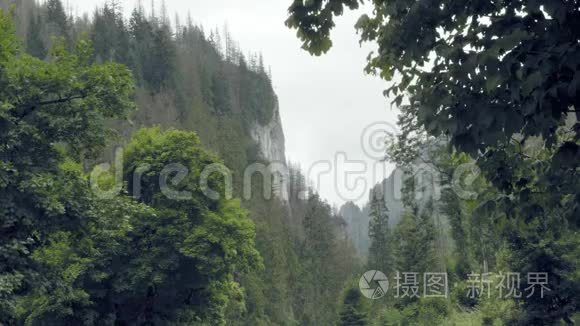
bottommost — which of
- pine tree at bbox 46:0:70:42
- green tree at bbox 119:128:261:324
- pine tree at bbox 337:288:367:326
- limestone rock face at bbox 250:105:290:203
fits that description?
pine tree at bbox 337:288:367:326

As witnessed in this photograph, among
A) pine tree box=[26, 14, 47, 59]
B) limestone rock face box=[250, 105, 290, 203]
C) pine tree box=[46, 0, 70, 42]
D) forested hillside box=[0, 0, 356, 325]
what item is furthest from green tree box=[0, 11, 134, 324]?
limestone rock face box=[250, 105, 290, 203]

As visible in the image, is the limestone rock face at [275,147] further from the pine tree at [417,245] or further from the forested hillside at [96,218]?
the pine tree at [417,245]

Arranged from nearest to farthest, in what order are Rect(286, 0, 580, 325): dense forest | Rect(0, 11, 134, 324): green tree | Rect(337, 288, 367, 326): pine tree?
Rect(286, 0, 580, 325): dense forest
Rect(0, 11, 134, 324): green tree
Rect(337, 288, 367, 326): pine tree

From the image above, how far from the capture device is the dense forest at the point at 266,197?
6.21 m

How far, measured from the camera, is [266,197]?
90562mm

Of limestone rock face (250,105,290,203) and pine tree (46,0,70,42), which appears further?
limestone rock face (250,105,290,203)

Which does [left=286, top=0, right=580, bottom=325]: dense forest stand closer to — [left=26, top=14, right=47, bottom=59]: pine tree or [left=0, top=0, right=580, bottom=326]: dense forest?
[left=0, top=0, right=580, bottom=326]: dense forest

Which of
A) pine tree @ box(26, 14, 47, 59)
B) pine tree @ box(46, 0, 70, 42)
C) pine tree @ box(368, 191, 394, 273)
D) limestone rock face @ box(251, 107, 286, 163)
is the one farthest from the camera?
limestone rock face @ box(251, 107, 286, 163)

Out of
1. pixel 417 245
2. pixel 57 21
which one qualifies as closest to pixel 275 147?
pixel 57 21

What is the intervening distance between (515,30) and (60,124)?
14.8 m

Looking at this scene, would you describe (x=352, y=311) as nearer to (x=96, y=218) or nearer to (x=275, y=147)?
(x=96, y=218)

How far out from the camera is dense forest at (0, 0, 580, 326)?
6.21 metres

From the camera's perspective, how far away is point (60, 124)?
18234 millimetres

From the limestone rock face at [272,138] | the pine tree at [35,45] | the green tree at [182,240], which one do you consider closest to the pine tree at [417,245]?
the green tree at [182,240]
